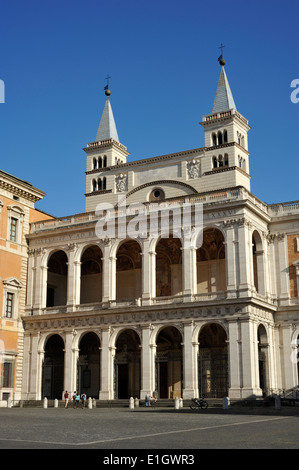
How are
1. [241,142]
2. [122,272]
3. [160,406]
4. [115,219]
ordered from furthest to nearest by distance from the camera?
[241,142] → [122,272] → [115,219] → [160,406]

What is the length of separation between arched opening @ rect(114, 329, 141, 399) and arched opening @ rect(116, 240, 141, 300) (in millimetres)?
3048

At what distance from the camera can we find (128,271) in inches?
1751

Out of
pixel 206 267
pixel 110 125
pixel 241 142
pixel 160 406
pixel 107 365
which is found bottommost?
pixel 160 406

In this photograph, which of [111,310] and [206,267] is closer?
[111,310]

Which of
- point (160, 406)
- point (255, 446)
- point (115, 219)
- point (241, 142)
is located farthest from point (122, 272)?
point (255, 446)

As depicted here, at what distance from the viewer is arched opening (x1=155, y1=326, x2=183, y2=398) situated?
4047 centimetres

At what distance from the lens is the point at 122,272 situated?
4469cm

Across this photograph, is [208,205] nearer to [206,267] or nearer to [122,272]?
[206,267]

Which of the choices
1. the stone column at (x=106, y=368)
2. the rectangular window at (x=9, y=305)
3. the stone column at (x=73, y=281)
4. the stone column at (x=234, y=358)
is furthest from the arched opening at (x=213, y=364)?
the rectangular window at (x=9, y=305)

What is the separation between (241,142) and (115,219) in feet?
54.9

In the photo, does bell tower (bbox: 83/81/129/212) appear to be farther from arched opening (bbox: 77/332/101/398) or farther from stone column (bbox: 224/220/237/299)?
stone column (bbox: 224/220/237/299)

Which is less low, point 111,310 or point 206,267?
point 206,267

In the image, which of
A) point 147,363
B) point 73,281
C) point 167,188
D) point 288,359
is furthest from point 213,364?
point 167,188
